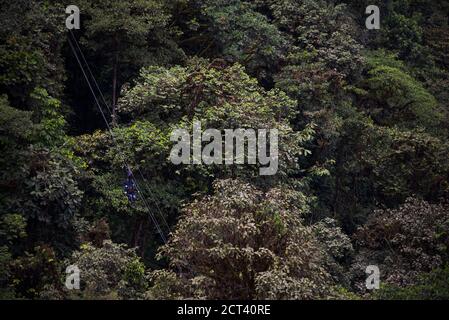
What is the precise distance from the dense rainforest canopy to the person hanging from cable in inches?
4.3

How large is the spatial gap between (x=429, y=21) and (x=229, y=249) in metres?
A: 18.0

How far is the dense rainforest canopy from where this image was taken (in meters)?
11.9

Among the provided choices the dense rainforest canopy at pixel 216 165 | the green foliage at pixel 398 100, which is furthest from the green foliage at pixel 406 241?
the green foliage at pixel 398 100

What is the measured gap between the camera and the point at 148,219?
50.1ft

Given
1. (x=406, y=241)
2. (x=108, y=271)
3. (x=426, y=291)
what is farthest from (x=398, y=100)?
(x=108, y=271)

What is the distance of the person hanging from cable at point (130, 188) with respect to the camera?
1483cm

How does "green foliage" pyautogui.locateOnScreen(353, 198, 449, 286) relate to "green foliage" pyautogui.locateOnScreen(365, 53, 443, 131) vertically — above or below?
below

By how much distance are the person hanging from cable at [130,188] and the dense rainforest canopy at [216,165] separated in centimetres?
11

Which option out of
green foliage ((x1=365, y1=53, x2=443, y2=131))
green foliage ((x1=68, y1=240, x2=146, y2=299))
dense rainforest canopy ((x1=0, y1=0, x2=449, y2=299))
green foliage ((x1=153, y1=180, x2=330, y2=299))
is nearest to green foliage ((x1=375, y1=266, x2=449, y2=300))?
dense rainforest canopy ((x1=0, y1=0, x2=449, y2=299))

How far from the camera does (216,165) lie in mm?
14734

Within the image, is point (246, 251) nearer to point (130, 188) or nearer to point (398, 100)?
point (130, 188)

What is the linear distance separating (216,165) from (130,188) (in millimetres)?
1904

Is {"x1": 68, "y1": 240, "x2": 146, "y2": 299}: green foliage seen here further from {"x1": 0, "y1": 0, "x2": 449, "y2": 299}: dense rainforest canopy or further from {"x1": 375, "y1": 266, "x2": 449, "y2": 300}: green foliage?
{"x1": 375, "y1": 266, "x2": 449, "y2": 300}: green foliage

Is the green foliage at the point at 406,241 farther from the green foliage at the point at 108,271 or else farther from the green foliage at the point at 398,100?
the green foliage at the point at 108,271
